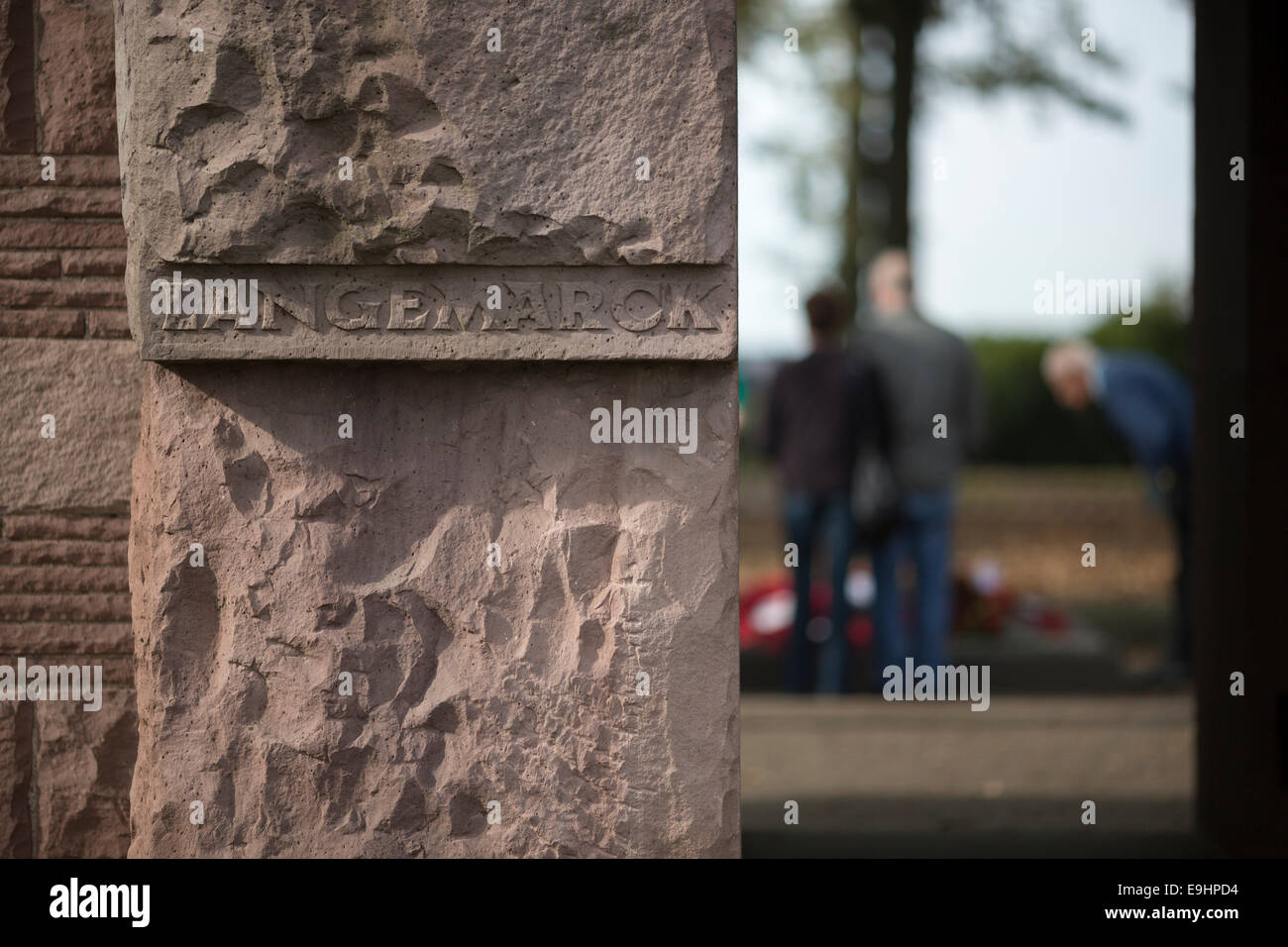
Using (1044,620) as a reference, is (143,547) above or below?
above

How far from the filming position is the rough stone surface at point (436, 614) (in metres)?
2.60

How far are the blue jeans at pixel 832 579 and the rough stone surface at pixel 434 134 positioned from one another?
3500 millimetres

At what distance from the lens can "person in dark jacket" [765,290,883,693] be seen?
5930 millimetres

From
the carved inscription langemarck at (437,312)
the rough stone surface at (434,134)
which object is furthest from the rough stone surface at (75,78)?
the carved inscription langemarck at (437,312)

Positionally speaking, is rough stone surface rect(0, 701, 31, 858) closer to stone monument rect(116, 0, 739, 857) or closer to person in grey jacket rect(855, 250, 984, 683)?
stone monument rect(116, 0, 739, 857)

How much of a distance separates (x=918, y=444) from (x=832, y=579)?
2.54 feet

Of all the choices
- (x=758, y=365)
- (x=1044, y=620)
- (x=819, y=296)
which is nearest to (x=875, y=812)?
(x=819, y=296)

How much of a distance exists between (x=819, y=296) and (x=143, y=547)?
13.2 feet

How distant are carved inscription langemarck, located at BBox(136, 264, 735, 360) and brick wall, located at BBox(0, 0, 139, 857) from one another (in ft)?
1.84

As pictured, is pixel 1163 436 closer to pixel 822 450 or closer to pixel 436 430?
pixel 822 450

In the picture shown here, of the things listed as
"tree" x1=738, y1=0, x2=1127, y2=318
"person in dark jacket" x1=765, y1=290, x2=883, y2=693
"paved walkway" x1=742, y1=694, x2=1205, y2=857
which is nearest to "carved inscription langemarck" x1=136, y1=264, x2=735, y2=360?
"paved walkway" x1=742, y1=694, x2=1205, y2=857

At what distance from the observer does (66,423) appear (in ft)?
9.66

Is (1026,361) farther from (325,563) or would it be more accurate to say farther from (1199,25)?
(325,563)

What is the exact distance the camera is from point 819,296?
19.8ft
